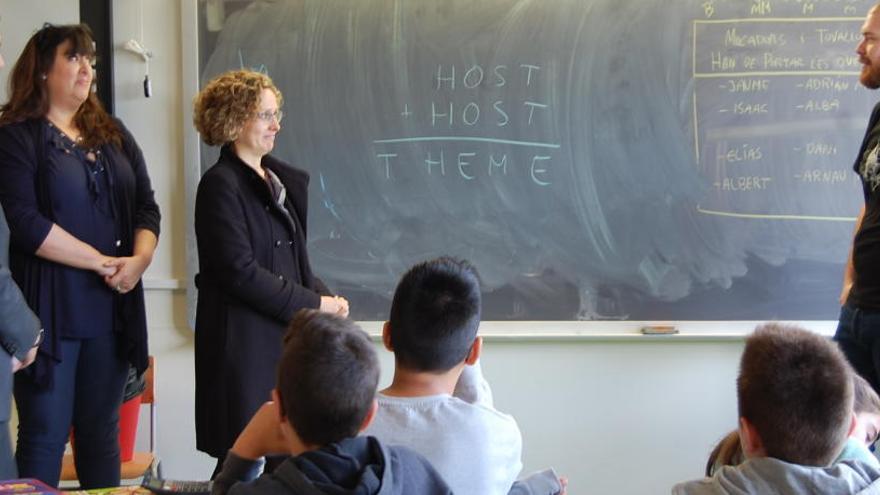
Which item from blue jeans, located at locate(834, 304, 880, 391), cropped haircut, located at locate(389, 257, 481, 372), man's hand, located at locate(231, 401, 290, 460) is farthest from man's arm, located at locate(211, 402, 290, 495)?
blue jeans, located at locate(834, 304, 880, 391)

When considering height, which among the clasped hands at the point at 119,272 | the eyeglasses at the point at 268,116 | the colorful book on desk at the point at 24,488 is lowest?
the colorful book on desk at the point at 24,488

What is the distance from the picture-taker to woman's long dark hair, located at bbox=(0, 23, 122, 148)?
275 centimetres

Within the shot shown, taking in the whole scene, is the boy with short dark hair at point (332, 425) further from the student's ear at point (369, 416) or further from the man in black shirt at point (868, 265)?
the man in black shirt at point (868, 265)

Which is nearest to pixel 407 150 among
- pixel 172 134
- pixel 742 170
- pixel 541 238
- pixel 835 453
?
pixel 541 238

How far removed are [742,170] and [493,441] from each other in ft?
7.01

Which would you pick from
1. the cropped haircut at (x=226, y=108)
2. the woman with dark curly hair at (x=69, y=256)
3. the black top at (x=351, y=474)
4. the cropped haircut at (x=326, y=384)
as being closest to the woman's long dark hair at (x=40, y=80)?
the woman with dark curly hair at (x=69, y=256)

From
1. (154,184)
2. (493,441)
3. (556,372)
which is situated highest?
(154,184)

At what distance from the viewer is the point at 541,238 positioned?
351 centimetres

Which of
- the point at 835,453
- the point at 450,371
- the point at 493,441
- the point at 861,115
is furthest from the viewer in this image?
the point at 861,115

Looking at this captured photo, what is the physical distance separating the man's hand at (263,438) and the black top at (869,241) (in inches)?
76.0

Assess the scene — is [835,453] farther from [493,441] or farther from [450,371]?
[450,371]

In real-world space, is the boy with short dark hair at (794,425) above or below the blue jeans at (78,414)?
above

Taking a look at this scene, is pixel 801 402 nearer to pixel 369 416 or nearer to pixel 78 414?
pixel 369 416

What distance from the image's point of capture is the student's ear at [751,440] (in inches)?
60.9
